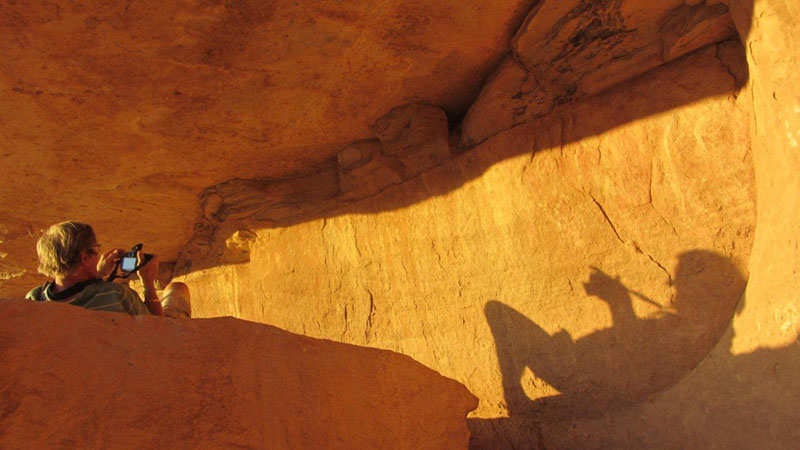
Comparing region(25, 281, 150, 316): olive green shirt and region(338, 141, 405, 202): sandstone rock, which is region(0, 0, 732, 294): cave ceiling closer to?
region(338, 141, 405, 202): sandstone rock

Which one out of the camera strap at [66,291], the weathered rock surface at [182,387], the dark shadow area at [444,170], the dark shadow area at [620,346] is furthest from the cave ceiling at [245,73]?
the weathered rock surface at [182,387]

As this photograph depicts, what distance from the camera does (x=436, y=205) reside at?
4.31 m

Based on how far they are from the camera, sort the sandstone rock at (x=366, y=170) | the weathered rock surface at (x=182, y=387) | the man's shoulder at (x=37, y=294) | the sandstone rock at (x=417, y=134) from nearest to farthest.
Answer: the weathered rock surface at (x=182, y=387)
the man's shoulder at (x=37, y=294)
the sandstone rock at (x=417, y=134)
the sandstone rock at (x=366, y=170)

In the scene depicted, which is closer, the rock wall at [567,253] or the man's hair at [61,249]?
the man's hair at [61,249]

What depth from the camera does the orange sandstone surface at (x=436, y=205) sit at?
2.08 metres

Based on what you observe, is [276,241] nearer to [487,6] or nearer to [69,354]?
[487,6]

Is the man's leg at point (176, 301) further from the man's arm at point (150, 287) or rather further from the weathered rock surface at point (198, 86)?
the weathered rock surface at point (198, 86)

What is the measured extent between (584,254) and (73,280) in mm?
2798

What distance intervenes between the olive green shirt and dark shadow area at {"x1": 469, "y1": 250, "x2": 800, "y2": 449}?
245cm

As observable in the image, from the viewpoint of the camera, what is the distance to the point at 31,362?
1603 mm

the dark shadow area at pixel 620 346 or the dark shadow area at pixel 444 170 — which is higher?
the dark shadow area at pixel 444 170

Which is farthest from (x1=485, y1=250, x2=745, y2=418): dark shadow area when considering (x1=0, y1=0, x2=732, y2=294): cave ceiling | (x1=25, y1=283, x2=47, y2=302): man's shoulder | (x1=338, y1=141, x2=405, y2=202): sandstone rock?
(x1=25, y1=283, x2=47, y2=302): man's shoulder

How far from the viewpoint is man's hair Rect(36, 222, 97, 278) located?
7.05 feet

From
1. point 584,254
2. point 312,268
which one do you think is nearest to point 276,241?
point 312,268
